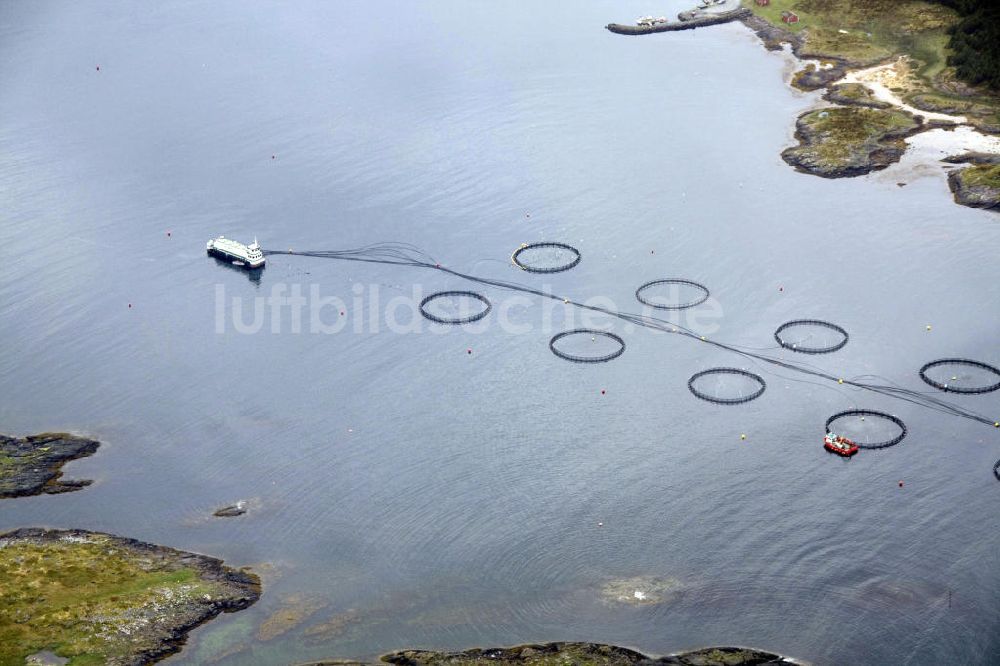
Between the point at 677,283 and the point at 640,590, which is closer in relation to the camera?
the point at 640,590

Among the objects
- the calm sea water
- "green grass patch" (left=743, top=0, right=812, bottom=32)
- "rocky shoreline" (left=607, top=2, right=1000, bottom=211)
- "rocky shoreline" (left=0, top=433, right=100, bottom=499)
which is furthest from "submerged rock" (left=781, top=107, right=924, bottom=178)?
"rocky shoreline" (left=0, top=433, right=100, bottom=499)

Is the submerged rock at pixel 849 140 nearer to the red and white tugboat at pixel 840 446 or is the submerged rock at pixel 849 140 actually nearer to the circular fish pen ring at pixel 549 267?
the circular fish pen ring at pixel 549 267

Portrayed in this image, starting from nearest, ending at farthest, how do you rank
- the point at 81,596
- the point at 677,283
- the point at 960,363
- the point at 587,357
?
the point at 81,596, the point at 960,363, the point at 587,357, the point at 677,283

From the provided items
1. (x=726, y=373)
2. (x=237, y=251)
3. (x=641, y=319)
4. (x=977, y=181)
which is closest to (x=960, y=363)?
(x=726, y=373)

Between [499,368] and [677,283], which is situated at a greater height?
[677,283]

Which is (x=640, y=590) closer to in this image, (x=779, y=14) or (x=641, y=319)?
(x=641, y=319)

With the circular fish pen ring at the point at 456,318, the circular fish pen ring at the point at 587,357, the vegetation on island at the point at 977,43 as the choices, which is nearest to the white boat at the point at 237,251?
the circular fish pen ring at the point at 456,318

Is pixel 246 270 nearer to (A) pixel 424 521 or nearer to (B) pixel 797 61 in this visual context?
(A) pixel 424 521

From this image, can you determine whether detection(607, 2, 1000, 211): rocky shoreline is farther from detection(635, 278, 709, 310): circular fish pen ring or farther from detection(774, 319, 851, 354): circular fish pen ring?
detection(774, 319, 851, 354): circular fish pen ring
